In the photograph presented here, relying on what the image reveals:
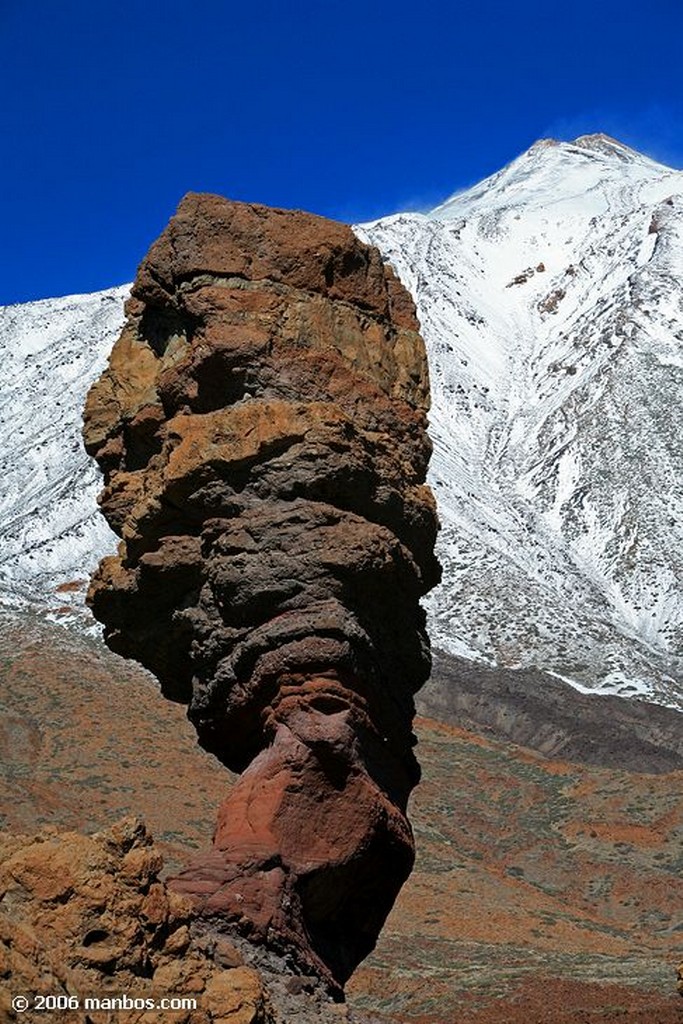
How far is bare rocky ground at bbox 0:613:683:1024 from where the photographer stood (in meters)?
25.3

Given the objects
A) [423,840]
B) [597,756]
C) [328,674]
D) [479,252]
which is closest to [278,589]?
[328,674]

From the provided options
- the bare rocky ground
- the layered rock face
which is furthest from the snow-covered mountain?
the layered rock face

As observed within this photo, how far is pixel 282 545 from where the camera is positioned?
1237 centimetres

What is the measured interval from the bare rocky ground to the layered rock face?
27.8 ft

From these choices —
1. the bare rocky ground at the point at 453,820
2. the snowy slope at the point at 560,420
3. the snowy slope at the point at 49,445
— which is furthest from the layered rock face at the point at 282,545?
A: the snowy slope at the point at 560,420

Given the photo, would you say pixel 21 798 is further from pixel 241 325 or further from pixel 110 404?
pixel 241 325

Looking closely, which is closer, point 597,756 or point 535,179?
point 597,756

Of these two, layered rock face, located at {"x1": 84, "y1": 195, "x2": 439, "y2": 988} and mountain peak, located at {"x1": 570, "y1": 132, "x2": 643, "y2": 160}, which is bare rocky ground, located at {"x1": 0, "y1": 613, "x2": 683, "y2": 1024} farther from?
mountain peak, located at {"x1": 570, "y1": 132, "x2": 643, "y2": 160}

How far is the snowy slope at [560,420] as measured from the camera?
60688mm

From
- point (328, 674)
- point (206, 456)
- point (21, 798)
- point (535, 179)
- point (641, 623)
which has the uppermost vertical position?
point (535, 179)

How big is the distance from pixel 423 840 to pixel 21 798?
36.9 feet

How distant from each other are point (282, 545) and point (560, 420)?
250 feet

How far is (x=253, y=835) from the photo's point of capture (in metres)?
11.2

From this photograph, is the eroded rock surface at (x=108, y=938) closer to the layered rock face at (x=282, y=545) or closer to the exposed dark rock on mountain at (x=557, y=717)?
the layered rock face at (x=282, y=545)
